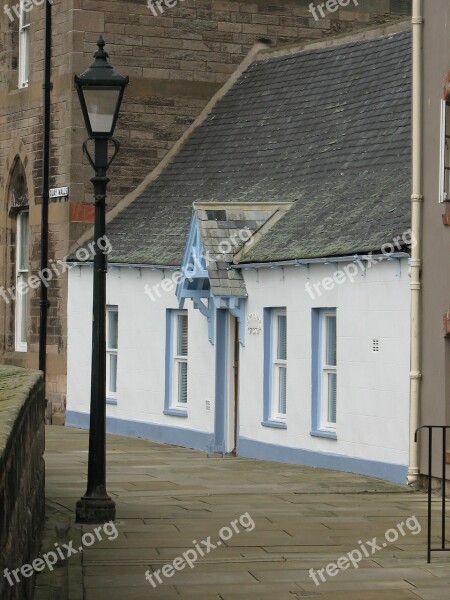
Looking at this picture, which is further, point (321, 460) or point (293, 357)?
point (293, 357)

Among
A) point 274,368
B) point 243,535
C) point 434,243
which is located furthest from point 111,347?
point 243,535

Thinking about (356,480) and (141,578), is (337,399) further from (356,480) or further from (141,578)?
(141,578)

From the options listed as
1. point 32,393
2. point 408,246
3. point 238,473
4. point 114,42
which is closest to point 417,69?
point 408,246

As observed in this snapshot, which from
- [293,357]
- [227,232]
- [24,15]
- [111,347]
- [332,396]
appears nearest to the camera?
[332,396]

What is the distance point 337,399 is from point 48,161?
11380mm

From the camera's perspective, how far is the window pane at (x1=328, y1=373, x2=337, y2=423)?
2064cm

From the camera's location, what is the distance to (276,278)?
2189 centimetres

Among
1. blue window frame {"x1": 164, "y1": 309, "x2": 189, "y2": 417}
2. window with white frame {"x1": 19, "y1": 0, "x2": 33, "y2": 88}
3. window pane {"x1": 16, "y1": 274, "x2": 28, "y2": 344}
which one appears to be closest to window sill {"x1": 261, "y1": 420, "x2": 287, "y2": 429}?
blue window frame {"x1": 164, "y1": 309, "x2": 189, "y2": 417}

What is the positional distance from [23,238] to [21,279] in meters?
0.91

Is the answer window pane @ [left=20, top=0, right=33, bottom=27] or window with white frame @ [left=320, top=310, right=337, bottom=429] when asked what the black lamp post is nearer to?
window with white frame @ [left=320, top=310, right=337, bottom=429]

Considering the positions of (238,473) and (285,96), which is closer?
(238,473)

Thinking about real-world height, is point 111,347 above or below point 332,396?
above

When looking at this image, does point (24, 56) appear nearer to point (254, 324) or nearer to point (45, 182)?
point (45, 182)

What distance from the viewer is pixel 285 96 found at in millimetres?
27625
